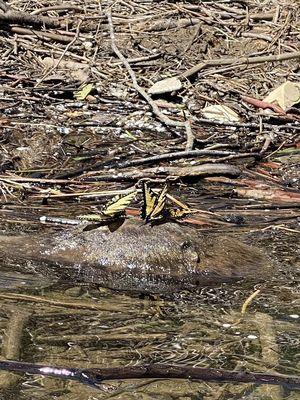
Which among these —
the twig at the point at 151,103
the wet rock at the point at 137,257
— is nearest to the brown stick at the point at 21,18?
the twig at the point at 151,103

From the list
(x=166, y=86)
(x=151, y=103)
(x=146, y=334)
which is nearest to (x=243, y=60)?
(x=166, y=86)

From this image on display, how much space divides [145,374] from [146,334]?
579 millimetres

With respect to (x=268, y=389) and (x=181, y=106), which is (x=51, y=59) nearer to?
(x=181, y=106)

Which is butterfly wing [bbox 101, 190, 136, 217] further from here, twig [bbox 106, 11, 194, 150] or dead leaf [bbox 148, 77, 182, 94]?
dead leaf [bbox 148, 77, 182, 94]

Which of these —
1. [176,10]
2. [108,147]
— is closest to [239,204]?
[108,147]

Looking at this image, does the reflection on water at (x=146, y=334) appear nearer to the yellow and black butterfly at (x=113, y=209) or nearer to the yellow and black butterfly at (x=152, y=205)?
the yellow and black butterfly at (x=113, y=209)

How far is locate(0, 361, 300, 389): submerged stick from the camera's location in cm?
310

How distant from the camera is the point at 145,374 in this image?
3105mm

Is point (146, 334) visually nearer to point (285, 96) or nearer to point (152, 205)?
point (152, 205)

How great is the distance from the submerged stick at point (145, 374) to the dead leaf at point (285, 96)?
204 inches

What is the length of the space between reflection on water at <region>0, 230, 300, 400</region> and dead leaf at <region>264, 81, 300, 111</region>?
3733 mm

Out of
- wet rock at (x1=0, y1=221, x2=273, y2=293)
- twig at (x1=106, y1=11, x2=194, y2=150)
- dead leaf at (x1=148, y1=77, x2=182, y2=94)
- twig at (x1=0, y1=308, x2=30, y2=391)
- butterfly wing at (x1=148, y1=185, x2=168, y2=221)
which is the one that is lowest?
dead leaf at (x1=148, y1=77, x2=182, y2=94)

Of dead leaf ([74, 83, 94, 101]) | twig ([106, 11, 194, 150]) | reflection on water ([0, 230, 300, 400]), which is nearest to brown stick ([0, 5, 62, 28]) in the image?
twig ([106, 11, 194, 150])

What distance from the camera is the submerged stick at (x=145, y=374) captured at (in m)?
3.10
